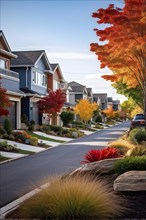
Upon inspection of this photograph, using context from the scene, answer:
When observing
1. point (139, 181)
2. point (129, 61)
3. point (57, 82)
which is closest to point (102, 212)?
point (139, 181)

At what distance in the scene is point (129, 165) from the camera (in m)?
9.05

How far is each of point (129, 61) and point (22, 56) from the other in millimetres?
25877

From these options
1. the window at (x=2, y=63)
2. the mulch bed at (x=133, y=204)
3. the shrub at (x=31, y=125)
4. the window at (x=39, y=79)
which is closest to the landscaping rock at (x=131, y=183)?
the mulch bed at (x=133, y=204)

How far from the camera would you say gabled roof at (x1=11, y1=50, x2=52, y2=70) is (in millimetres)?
39575

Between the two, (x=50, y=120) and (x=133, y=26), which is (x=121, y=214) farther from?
(x=50, y=120)

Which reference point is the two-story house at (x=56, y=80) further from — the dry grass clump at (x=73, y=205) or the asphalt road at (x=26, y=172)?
the dry grass clump at (x=73, y=205)

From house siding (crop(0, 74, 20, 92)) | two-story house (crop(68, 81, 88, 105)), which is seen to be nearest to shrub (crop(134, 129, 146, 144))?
house siding (crop(0, 74, 20, 92))

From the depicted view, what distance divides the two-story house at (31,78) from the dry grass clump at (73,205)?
101 ft

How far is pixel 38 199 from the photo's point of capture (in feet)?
23.2

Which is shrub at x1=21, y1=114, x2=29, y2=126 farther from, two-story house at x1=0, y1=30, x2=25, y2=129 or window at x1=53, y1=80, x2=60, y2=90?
window at x1=53, y1=80, x2=60, y2=90

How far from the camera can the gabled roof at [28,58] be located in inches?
1558

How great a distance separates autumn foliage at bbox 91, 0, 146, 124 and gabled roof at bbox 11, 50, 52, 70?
22.2 meters

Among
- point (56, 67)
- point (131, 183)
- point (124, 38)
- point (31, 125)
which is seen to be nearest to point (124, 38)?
point (124, 38)

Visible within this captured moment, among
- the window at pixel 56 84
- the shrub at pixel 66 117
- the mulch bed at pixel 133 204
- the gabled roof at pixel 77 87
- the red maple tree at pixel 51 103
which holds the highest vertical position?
the gabled roof at pixel 77 87
